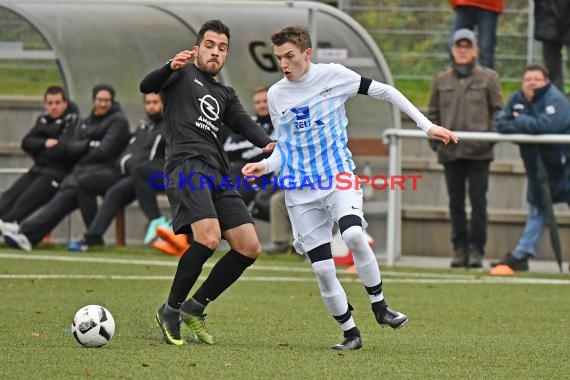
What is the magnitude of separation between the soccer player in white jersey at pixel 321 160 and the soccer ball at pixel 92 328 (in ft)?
4.09

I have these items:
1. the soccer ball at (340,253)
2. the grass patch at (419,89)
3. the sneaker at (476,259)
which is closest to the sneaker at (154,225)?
the soccer ball at (340,253)

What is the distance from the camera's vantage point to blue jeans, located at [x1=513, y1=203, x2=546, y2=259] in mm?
15008

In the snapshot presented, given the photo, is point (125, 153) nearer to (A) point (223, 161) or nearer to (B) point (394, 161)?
(B) point (394, 161)

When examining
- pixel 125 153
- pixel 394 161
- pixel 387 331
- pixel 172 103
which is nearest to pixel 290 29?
pixel 172 103

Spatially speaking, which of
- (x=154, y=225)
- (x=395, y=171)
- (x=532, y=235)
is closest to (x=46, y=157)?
(x=154, y=225)

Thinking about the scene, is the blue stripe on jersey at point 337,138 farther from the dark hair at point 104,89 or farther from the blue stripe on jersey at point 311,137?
the dark hair at point 104,89

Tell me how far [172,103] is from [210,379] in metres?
2.34

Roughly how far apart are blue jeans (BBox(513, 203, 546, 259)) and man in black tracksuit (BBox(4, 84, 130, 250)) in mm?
4823

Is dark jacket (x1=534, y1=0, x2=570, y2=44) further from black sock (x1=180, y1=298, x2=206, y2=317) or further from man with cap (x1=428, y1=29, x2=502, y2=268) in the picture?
black sock (x1=180, y1=298, x2=206, y2=317)

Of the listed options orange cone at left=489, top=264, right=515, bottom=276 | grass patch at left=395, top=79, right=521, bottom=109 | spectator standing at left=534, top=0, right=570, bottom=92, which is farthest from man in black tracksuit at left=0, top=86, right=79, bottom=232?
spectator standing at left=534, top=0, right=570, bottom=92

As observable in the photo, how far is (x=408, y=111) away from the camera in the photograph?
8898 millimetres

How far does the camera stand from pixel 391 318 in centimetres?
872

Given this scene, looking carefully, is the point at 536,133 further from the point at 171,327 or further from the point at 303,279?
the point at 171,327

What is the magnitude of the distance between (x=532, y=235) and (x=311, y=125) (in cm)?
648
